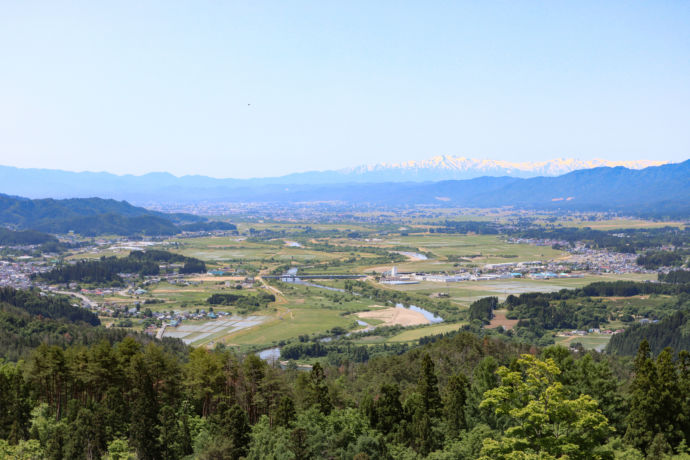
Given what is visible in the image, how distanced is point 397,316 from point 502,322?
11.2m

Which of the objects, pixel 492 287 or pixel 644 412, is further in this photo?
pixel 492 287

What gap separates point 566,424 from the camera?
18.0 meters

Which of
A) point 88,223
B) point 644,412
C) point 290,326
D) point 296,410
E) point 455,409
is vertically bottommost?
point 290,326

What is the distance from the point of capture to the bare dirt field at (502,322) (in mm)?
64287

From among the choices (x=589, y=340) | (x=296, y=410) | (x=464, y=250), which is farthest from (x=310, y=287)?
(x=296, y=410)

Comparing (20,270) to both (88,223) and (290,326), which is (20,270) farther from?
(88,223)

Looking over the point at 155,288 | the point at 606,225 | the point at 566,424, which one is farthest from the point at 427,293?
the point at 606,225

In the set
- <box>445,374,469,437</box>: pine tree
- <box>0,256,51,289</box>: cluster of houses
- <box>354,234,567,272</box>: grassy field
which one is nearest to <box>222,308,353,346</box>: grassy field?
<box>445,374,469,437</box>: pine tree

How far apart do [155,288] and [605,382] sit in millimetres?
73019

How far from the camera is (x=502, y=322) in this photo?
66.2 metres

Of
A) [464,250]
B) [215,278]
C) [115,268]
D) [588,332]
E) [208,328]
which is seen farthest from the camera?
[464,250]

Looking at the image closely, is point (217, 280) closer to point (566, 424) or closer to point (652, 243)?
point (566, 424)

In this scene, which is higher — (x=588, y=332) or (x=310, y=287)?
(x=310, y=287)

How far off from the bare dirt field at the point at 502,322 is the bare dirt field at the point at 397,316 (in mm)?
6715
